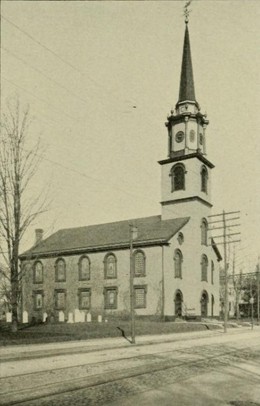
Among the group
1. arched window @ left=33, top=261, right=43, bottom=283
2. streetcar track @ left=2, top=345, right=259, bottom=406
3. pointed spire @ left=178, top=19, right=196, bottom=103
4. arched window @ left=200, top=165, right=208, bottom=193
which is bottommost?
streetcar track @ left=2, top=345, right=259, bottom=406

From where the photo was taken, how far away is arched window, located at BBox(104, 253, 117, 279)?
4559cm

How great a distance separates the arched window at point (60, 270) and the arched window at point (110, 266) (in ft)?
19.8

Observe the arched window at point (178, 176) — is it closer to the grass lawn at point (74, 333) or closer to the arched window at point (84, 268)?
the arched window at point (84, 268)

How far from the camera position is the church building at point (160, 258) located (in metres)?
42.8

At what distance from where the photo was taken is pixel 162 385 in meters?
10.6

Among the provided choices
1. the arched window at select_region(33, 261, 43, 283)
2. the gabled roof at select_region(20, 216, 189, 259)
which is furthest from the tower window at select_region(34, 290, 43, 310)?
the gabled roof at select_region(20, 216, 189, 259)

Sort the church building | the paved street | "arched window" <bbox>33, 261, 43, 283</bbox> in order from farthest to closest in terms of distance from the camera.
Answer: "arched window" <bbox>33, 261, 43, 283</bbox> → the church building → the paved street

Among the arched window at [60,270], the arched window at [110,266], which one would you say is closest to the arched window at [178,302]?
the arched window at [110,266]

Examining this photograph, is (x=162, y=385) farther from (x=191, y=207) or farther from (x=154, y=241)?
(x=191, y=207)

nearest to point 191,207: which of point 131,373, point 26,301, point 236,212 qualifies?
point 236,212

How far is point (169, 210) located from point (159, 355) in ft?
99.1

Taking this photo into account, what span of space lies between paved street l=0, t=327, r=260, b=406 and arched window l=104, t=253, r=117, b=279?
26.8m

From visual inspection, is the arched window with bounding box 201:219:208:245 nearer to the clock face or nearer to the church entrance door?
the church entrance door

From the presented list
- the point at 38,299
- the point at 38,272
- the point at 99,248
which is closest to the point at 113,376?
the point at 99,248
